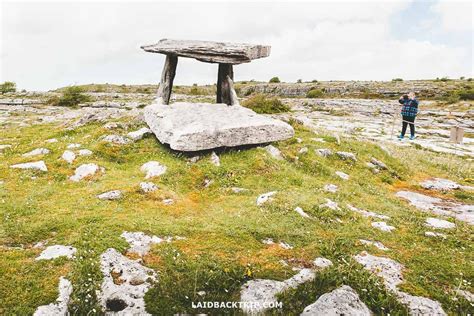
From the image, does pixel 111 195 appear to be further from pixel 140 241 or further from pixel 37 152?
pixel 37 152

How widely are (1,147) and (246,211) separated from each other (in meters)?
13.6

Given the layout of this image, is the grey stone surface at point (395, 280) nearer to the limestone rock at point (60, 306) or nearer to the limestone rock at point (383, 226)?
the limestone rock at point (383, 226)

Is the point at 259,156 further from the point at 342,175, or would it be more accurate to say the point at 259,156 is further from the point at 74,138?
the point at 74,138

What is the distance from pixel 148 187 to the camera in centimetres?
1319

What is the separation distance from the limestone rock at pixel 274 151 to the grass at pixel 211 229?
432mm

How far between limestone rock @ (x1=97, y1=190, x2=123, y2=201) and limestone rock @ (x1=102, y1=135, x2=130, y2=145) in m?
5.49

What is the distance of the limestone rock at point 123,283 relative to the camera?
734cm

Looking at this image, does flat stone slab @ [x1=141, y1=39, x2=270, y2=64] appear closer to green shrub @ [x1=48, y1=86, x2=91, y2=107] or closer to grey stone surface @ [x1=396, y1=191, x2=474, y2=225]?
grey stone surface @ [x1=396, y1=191, x2=474, y2=225]

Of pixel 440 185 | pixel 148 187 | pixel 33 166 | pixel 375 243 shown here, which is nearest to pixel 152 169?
pixel 148 187

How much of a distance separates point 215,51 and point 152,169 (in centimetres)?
750

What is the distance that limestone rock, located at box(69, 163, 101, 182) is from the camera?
47.3 ft

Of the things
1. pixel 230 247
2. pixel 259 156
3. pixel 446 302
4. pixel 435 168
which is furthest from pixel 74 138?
pixel 435 168

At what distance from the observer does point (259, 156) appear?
16.6 meters

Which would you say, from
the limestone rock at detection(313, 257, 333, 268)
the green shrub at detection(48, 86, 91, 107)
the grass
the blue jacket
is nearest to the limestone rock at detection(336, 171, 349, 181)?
the grass
